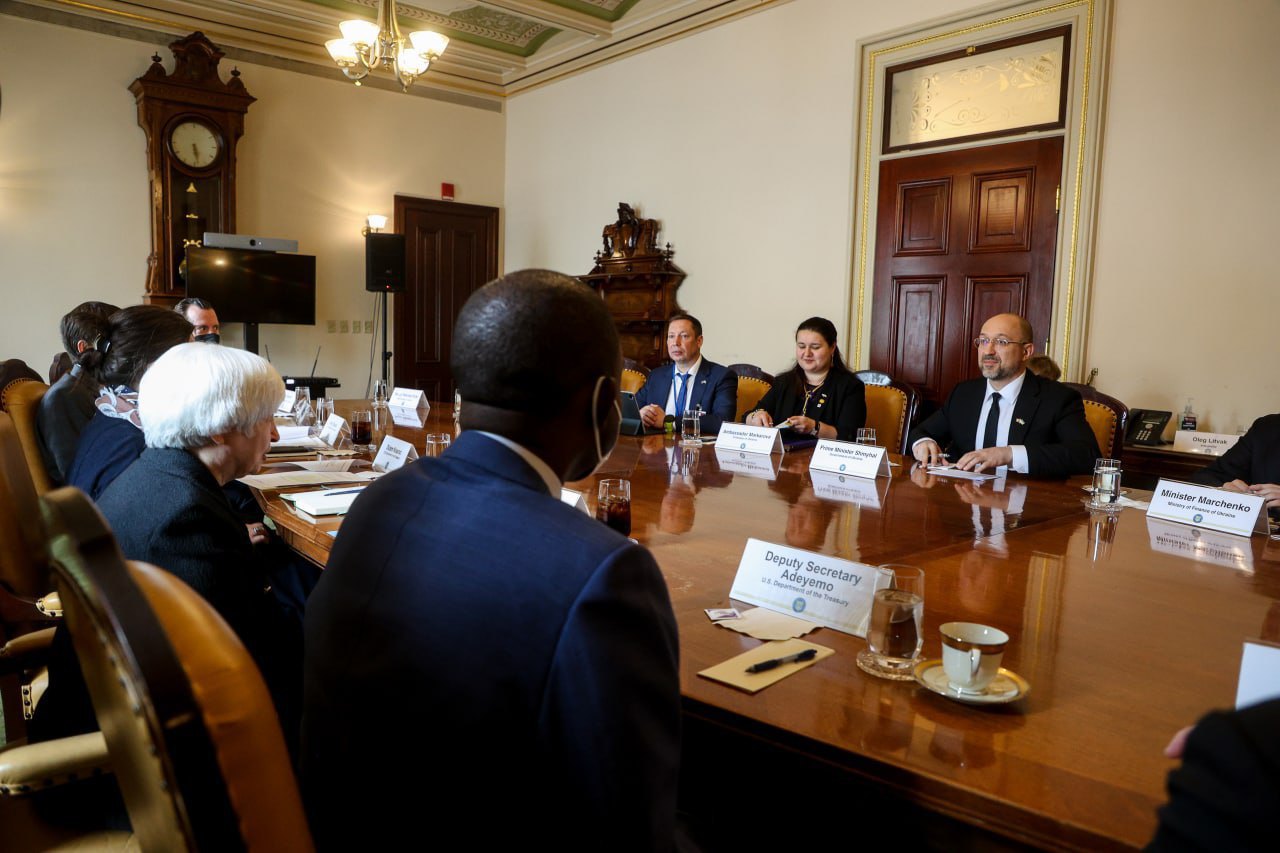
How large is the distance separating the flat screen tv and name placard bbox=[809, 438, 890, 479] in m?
5.28

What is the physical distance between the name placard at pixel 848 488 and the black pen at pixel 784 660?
43.5 inches

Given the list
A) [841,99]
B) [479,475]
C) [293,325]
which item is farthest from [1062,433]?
[293,325]

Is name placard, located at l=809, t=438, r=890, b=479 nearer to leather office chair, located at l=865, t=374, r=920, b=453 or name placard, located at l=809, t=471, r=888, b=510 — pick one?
name placard, located at l=809, t=471, r=888, b=510

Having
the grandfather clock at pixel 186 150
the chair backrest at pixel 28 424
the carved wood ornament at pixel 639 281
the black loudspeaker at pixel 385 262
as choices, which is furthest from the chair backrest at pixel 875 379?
the grandfather clock at pixel 186 150

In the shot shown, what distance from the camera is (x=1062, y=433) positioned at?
10.2ft

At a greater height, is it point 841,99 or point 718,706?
point 841,99

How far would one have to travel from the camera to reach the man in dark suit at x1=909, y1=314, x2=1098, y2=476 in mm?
2818

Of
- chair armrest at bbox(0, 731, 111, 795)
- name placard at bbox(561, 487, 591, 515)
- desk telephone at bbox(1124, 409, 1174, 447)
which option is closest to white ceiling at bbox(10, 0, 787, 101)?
desk telephone at bbox(1124, 409, 1174, 447)

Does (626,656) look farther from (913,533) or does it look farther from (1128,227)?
(1128,227)

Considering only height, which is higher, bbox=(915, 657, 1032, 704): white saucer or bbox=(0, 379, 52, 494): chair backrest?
bbox=(0, 379, 52, 494): chair backrest

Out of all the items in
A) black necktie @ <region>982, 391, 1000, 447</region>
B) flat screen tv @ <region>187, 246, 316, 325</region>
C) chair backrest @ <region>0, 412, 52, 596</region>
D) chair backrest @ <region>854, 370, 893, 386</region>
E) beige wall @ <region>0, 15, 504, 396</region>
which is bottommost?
chair backrest @ <region>0, 412, 52, 596</region>

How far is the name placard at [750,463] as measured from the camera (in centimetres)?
278

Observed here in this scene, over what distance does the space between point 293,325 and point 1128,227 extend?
20.0ft

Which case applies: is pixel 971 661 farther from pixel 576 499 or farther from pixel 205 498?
pixel 205 498
